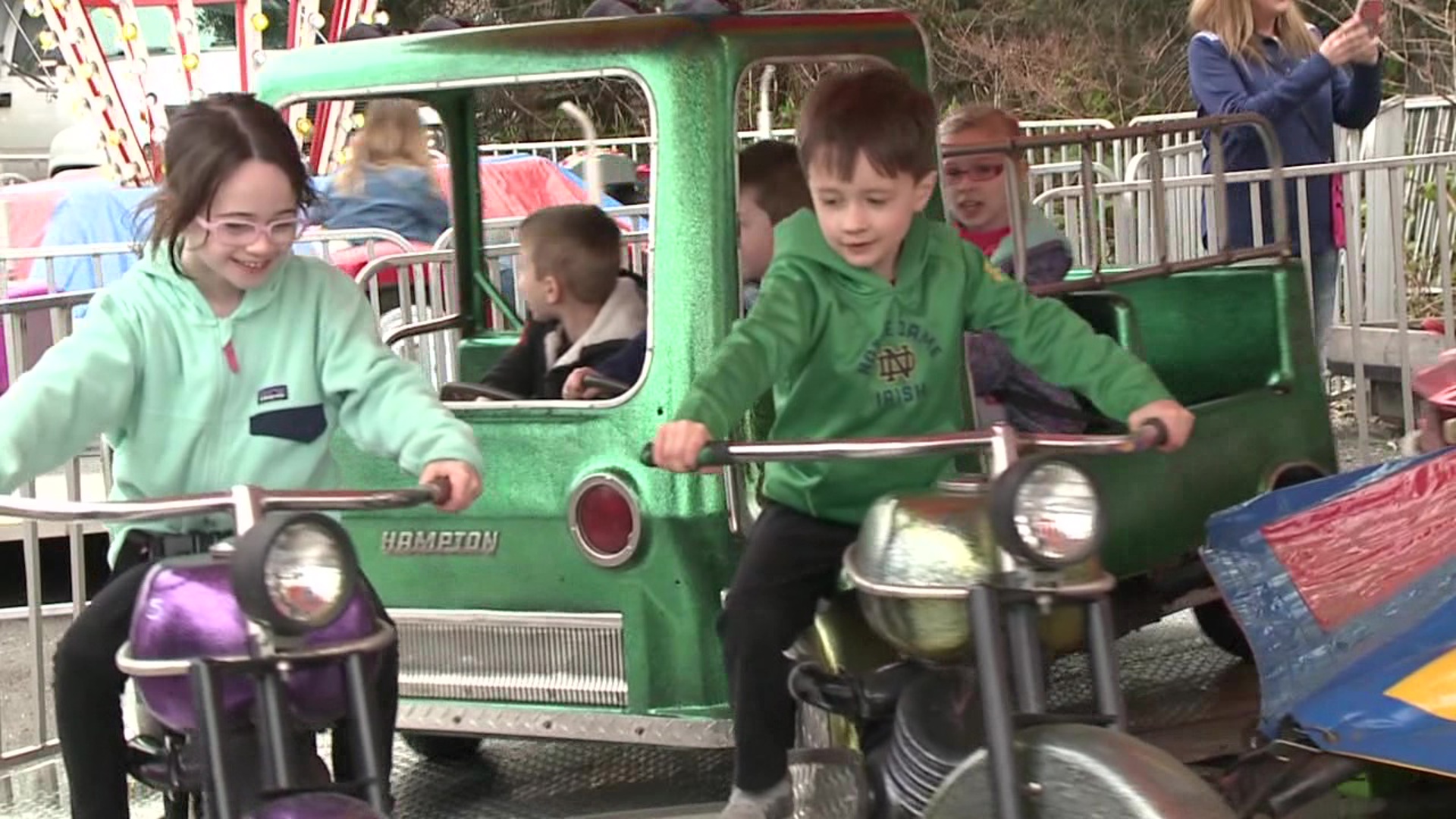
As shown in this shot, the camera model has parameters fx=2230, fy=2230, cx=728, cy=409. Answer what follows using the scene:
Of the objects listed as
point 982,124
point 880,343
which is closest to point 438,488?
point 880,343

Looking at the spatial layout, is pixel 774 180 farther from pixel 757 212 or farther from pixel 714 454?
pixel 714 454

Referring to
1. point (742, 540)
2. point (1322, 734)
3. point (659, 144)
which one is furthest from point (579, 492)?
point (1322, 734)

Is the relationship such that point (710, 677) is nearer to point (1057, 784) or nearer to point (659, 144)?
point (659, 144)

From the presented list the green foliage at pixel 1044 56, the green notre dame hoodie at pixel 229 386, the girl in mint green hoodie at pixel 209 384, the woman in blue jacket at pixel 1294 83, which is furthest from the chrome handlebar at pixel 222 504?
the green foliage at pixel 1044 56

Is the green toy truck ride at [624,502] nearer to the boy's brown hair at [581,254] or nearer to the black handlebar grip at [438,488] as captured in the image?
the boy's brown hair at [581,254]

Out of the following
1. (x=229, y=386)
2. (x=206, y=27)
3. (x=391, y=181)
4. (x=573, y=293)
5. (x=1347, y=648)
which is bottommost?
(x=1347, y=648)

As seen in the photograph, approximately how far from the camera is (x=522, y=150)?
1584 centimetres

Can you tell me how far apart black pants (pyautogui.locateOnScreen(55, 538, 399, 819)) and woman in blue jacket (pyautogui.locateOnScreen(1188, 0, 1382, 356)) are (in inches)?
160

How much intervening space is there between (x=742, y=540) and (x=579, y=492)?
0.34m

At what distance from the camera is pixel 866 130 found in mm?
3551

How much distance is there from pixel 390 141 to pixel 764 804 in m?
3.43

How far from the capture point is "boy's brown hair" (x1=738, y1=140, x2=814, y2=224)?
4.48 m

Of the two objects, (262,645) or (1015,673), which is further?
(1015,673)

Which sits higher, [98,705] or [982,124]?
[982,124]
